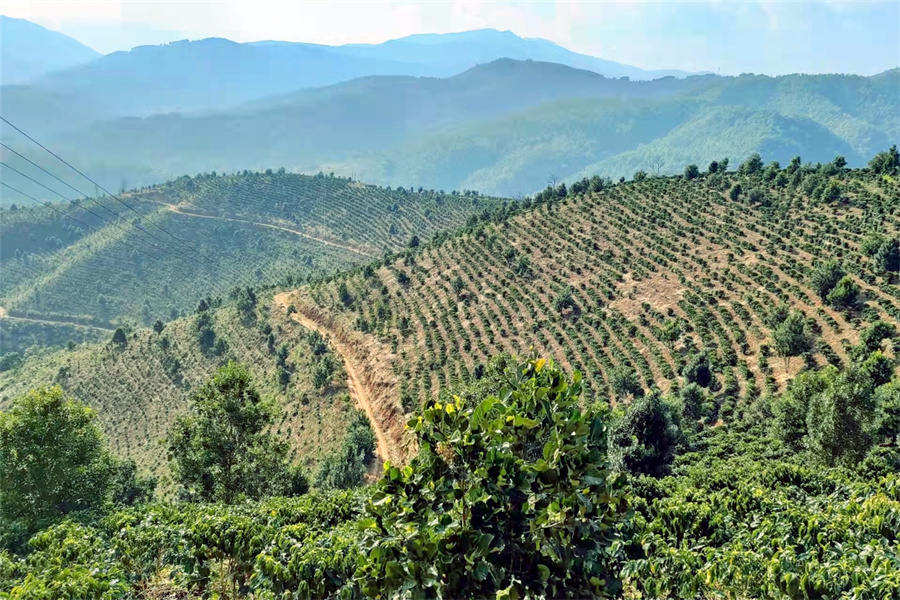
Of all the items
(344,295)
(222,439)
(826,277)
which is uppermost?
(826,277)

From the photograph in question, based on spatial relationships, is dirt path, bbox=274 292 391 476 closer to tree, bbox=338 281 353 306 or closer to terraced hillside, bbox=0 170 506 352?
tree, bbox=338 281 353 306

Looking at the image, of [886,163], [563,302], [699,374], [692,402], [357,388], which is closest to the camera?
[692,402]

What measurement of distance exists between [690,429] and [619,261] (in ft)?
101

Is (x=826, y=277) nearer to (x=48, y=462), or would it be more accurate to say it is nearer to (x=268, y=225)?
(x=48, y=462)

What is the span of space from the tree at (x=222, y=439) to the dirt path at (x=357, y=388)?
34.5 ft

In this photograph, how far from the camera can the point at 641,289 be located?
57.3m

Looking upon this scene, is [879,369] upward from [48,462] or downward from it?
upward

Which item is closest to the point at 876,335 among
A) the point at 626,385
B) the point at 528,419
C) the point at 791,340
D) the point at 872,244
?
the point at 791,340

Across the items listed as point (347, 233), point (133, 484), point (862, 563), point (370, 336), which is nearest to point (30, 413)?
point (133, 484)

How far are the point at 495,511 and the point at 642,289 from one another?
53.6m

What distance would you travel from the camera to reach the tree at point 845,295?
42906 mm

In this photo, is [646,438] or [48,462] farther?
[646,438]

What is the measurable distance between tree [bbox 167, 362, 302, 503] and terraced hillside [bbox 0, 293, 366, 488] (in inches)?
846

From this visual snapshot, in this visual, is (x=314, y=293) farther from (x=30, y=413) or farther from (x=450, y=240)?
(x=30, y=413)
